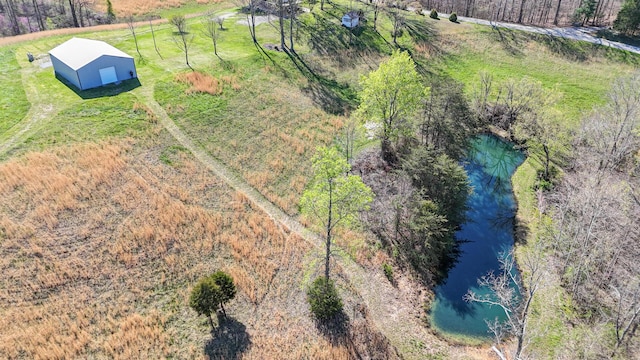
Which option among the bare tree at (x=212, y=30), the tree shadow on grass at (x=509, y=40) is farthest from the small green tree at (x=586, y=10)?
the bare tree at (x=212, y=30)

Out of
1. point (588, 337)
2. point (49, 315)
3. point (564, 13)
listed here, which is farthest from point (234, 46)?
point (564, 13)

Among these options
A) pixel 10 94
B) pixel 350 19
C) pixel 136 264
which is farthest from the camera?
pixel 350 19

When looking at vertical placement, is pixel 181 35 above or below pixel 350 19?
below

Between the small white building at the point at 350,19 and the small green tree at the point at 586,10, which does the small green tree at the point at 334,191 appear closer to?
the small white building at the point at 350,19

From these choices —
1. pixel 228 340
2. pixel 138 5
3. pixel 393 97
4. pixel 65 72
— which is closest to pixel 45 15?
pixel 138 5

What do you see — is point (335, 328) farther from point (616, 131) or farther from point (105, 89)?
point (105, 89)

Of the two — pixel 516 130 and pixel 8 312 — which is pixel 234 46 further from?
pixel 8 312

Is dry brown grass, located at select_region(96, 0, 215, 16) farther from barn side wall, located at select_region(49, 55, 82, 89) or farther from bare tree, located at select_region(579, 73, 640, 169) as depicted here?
bare tree, located at select_region(579, 73, 640, 169)
